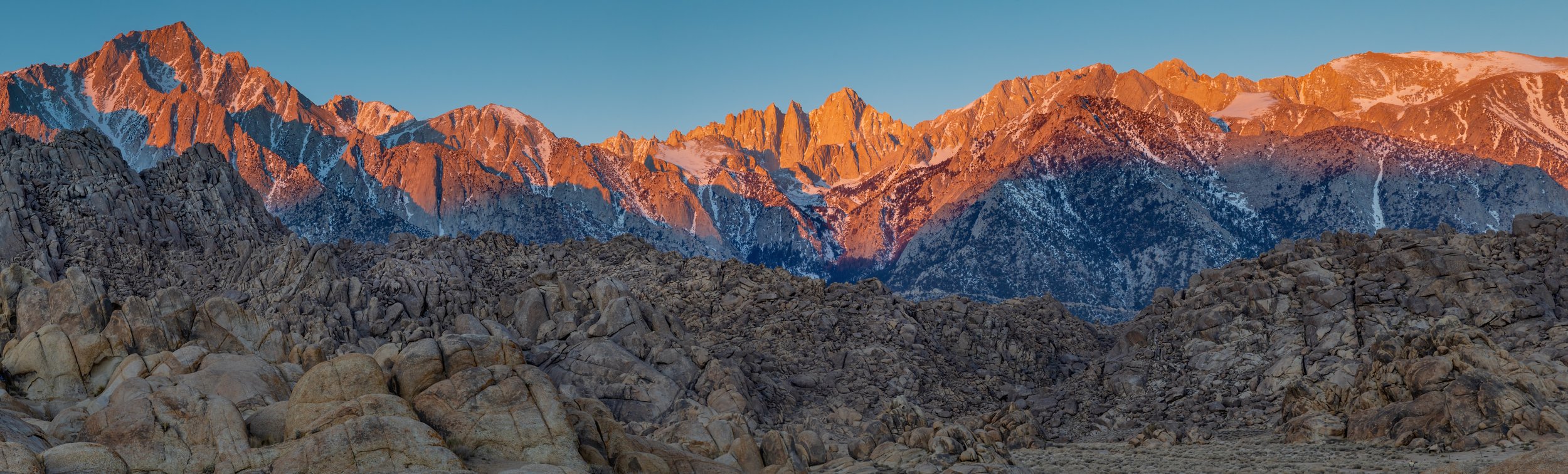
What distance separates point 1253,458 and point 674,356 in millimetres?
34707

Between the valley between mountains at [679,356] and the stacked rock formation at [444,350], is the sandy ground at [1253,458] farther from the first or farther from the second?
the stacked rock formation at [444,350]

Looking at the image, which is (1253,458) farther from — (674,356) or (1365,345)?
(674,356)

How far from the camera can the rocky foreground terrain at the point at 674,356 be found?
3362 centimetres

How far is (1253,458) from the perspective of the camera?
4900cm

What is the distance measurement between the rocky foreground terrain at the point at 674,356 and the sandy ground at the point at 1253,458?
1.05ft

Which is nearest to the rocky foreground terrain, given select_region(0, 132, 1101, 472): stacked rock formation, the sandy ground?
select_region(0, 132, 1101, 472): stacked rock formation

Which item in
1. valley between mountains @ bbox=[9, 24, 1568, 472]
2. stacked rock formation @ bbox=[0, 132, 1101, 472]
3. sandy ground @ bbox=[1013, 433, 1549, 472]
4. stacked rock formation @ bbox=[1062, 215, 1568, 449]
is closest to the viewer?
stacked rock formation @ bbox=[0, 132, 1101, 472]

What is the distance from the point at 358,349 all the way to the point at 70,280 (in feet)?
74.6

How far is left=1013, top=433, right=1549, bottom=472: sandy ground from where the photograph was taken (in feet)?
141

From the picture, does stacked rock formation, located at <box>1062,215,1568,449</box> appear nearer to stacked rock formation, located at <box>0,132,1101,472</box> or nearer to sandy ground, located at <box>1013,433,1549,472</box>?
sandy ground, located at <box>1013,433,1549,472</box>

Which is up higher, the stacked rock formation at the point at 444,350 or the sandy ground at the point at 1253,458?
the stacked rock formation at the point at 444,350

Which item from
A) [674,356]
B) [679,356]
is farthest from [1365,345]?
[674,356]

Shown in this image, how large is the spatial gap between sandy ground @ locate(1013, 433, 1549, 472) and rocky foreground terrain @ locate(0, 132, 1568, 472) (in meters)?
0.32

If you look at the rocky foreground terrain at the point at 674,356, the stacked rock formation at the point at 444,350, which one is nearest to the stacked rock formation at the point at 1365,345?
the rocky foreground terrain at the point at 674,356
